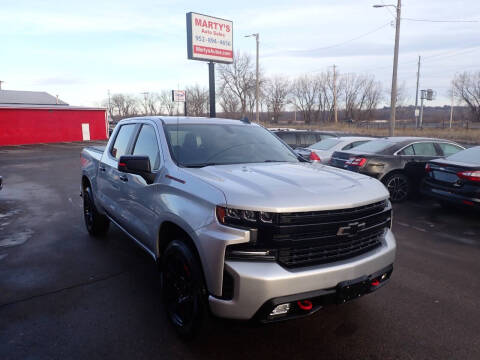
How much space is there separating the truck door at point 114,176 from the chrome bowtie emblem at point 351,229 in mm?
2483

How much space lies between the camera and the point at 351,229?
2.69 m

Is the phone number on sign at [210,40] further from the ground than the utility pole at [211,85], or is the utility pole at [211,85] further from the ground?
the phone number on sign at [210,40]

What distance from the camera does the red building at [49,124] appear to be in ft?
98.7

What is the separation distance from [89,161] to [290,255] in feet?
14.2

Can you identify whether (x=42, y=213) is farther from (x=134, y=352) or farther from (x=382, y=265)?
(x=382, y=265)

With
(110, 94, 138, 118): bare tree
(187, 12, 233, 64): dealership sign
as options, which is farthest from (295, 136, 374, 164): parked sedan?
(110, 94, 138, 118): bare tree

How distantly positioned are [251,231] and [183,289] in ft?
3.11

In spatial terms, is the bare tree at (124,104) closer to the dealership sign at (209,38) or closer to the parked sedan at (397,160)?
the dealership sign at (209,38)

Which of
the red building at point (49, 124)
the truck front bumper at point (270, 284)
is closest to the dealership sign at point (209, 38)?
the red building at point (49, 124)

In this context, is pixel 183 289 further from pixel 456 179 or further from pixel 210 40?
pixel 210 40

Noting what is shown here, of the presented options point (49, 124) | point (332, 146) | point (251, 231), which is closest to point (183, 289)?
point (251, 231)

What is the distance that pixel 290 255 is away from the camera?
2529 mm

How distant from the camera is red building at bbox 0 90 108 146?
1184 inches

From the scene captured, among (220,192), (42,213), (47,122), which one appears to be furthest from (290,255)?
(47,122)
